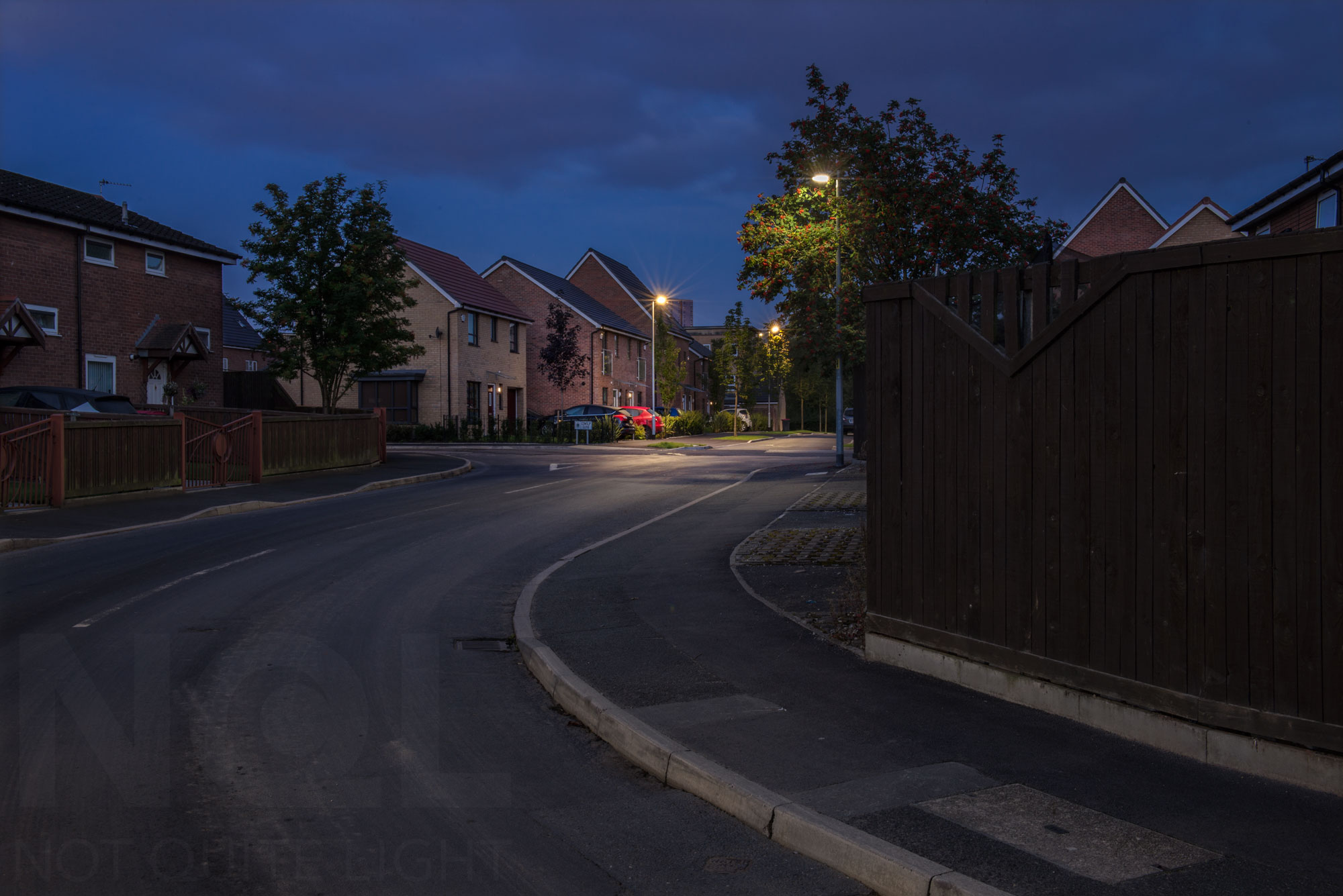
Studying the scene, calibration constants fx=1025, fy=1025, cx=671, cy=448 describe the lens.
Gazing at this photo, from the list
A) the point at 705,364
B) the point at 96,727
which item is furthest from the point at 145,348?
the point at 705,364

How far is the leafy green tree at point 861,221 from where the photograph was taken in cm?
1605

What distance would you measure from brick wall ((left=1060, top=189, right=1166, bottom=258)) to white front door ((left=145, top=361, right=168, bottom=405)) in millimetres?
38033

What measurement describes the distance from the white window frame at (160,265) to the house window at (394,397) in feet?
Answer: 51.4

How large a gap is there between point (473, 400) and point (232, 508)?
31.6 metres

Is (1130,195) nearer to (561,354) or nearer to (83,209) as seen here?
(561,354)

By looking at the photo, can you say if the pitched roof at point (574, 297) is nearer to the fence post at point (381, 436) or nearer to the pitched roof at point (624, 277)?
the pitched roof at point (624, 277)

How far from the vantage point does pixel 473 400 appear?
49.4 meters

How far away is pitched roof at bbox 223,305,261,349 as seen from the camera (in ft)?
184

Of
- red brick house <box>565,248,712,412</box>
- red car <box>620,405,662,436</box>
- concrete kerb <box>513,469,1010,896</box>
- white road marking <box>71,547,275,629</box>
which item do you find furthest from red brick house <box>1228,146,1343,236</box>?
red brick house <box>565,248,712,412</box>

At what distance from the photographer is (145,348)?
102ft

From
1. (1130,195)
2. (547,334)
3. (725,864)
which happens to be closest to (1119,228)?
(1130,195)

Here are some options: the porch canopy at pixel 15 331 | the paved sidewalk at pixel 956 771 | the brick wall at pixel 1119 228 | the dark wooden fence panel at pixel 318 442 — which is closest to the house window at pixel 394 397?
the dark wooden fence panel at pixel 318 442

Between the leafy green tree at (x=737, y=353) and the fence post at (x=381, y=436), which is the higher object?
the leafy green tree at (x=737, y=353)

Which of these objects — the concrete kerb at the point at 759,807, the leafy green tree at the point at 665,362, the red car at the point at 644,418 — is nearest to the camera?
the concrete kerb at the point at 759,807
